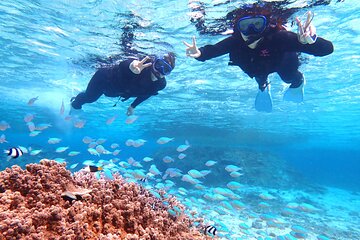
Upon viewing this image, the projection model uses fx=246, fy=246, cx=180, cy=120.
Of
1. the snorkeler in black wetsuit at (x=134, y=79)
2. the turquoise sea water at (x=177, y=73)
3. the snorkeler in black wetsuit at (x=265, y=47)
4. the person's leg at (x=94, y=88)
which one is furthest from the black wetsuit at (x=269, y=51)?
the person's leg at (x=94, y=88)

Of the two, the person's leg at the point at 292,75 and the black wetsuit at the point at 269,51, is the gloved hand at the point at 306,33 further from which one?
the person's leg at the point at 292,75

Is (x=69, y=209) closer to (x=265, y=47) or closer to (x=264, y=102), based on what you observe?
(x=265, y=47)

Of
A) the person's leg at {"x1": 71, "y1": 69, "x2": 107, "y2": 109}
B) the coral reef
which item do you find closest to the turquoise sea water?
the person's leg at {"x1": 71, "y1": 69, "x2": 107, "y2": 109}

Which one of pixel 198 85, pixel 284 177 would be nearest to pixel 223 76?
pixel 198 85

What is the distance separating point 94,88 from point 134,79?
111 inches

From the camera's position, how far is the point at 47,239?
3.26 metres

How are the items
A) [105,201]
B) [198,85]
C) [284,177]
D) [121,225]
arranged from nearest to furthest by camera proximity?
[121,225] → [105,201] → [198,85] → [284,177]

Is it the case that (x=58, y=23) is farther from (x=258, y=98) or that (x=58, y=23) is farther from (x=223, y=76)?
(x=223, y=76)

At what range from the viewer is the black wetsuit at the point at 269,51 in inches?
216

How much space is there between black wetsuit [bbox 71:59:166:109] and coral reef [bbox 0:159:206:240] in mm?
4109

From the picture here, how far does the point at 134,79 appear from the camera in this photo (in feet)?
28.5

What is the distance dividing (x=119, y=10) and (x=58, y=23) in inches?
154

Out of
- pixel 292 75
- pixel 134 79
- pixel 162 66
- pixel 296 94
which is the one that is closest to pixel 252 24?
pixel 292 75

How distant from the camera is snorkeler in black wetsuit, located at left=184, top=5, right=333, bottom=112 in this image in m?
5.26
